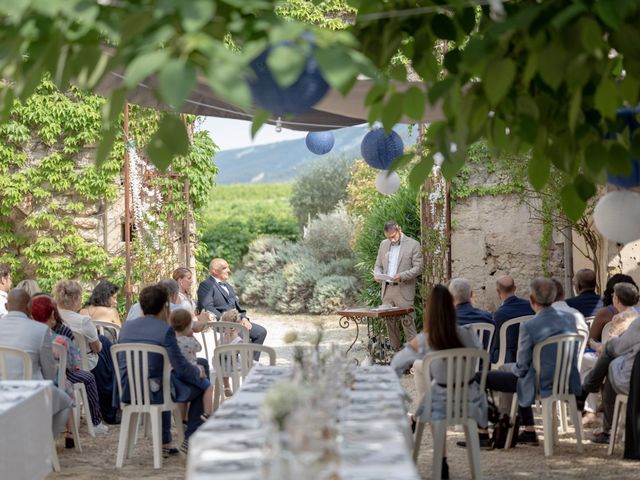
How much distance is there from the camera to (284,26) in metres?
2.23

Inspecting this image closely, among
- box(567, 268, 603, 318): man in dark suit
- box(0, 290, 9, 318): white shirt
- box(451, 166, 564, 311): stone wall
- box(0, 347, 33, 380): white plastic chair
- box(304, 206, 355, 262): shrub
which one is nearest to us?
box(0, 347, 33, 380): white plastic chair

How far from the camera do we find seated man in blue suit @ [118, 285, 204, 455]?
618cm

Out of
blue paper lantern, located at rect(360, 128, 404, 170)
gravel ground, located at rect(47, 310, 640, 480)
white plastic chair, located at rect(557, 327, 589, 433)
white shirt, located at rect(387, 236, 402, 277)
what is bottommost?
gravel ground, located at rect(47, 310, 640, 480)

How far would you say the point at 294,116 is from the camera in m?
6.74

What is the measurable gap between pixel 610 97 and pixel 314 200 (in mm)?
21017

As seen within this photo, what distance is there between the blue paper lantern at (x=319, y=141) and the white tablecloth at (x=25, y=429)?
190 inches

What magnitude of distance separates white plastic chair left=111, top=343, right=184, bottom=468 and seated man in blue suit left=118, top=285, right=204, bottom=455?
0.12 feet

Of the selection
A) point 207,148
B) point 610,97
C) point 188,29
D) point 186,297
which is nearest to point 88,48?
point 188,29

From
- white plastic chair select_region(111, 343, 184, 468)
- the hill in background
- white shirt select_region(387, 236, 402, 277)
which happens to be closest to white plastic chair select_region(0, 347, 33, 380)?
white plastic chair select_region(111, 343, 184, 468)

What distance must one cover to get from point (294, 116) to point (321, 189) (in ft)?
56.6

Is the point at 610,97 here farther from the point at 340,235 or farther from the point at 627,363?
the point at 340,235

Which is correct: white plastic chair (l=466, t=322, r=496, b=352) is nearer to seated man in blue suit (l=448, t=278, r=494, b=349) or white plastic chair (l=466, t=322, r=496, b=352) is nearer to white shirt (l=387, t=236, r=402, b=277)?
seated man in blue suit (l=448, t=278, r=494, b=349)

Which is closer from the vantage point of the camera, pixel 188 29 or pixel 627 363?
pixel 188 29

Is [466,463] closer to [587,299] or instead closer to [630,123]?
[587,299]
